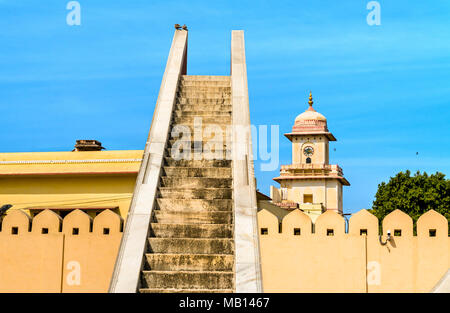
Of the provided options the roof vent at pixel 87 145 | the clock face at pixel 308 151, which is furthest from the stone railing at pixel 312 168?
the roof vent at pixel 87 145

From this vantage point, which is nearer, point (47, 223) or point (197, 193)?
point (197, 193)

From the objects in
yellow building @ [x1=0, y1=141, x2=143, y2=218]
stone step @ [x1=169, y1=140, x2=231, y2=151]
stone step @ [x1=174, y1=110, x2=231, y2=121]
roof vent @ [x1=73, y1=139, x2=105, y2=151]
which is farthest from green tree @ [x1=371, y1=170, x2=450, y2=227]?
stone step @ [x1=169, y1=140, x2=231, y2=151]

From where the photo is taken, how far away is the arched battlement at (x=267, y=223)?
41.7ft

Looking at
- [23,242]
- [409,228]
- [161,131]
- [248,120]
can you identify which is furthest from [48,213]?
[409,228]

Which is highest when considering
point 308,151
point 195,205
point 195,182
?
point 308,151

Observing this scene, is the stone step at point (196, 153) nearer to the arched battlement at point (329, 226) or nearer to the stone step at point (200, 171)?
the stone step at point (200, 171)

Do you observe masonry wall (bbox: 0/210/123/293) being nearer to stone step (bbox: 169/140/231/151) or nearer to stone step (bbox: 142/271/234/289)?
Result: stone step (bbox: 169/140/231/151)

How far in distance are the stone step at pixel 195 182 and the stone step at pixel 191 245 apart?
58.2 inches

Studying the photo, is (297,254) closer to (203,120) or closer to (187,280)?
(203,120)

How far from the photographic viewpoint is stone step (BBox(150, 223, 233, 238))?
411 inches

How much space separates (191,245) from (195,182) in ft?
5.30

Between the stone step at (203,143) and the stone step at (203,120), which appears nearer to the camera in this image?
the stone step at (203,143)

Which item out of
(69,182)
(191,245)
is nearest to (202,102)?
(191,245)

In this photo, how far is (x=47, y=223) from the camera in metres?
12.9
